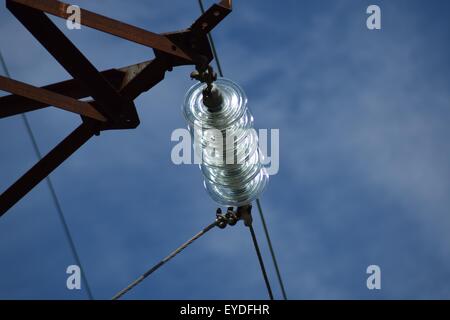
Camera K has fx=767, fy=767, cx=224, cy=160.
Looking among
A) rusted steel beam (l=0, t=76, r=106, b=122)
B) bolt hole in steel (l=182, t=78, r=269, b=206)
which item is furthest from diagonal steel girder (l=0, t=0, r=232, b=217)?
bolt hole in steel (l=182, t=78, r=269, b=206)

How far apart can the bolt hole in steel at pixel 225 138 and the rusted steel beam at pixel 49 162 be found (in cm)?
95

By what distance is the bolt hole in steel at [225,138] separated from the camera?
7000mm

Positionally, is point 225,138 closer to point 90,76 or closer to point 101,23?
point 90,76

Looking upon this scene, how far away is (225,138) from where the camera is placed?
7.01 meters

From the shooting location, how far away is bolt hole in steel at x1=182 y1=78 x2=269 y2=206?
7000 millimetres

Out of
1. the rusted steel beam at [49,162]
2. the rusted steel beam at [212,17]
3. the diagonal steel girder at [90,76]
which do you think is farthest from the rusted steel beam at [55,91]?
the rusted steel beam at [212,17]

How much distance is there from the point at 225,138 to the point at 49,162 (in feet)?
5.29

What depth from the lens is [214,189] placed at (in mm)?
7438

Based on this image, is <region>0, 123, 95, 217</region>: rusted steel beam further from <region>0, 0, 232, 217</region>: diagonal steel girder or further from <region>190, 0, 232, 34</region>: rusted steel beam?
<region>190, 0, 232, 34</region>: rusted steel beam

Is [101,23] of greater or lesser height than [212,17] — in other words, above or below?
below

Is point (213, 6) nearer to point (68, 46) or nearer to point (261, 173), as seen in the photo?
point (68, 46)

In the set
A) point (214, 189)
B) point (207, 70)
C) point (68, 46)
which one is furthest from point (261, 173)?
point (68, 46)

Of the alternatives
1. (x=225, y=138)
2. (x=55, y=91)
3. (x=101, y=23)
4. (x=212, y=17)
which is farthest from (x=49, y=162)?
(x=212, y=17)

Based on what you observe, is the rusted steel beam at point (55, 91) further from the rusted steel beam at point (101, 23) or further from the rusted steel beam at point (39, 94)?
the rusted steel beam at point (101, 23)
